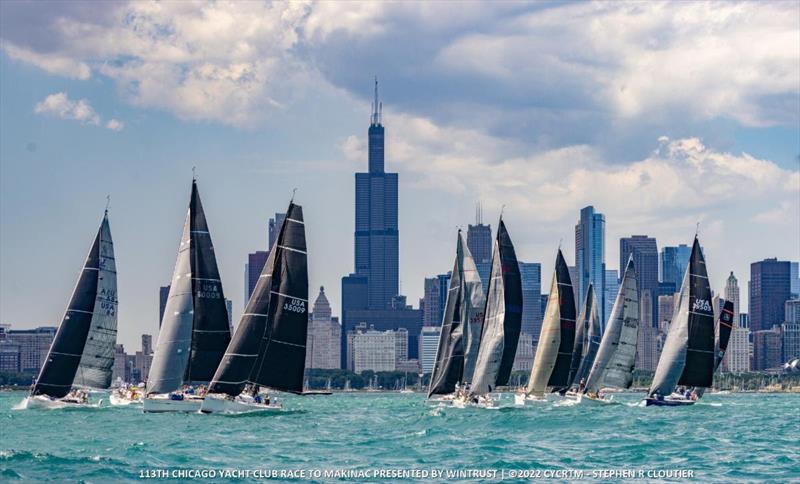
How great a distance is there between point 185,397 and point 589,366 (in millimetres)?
46130

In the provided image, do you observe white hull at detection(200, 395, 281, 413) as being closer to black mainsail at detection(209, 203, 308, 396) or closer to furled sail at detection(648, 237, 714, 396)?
black mainsail at detection(209, 203, 308, 396)

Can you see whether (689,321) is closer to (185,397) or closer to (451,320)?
(451,320)

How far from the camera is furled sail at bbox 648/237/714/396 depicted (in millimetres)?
104062

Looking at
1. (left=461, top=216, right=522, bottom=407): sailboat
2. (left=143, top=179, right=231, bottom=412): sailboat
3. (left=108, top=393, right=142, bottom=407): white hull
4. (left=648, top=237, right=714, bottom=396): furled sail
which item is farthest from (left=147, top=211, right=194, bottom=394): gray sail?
(left=648, top=237, right=714, bottom=396): furled sail

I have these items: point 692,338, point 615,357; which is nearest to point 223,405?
point 692,338

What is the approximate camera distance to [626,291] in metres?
119

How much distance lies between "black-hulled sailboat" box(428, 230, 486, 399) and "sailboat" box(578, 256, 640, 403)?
552 inches

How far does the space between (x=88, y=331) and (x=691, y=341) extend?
43.2 meters

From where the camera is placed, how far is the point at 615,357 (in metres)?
115

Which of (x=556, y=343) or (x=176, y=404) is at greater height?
(x=556, y=343)

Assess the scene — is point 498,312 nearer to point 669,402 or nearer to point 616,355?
point 669,402

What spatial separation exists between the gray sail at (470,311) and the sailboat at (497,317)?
0.74 meters

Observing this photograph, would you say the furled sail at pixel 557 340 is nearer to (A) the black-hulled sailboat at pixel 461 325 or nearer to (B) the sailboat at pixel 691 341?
(B) the sailboat at pixel 691 341

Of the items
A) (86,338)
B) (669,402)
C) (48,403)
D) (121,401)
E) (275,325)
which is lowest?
(121,401)
